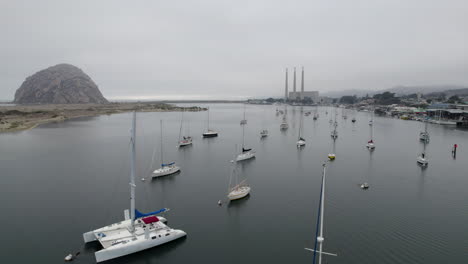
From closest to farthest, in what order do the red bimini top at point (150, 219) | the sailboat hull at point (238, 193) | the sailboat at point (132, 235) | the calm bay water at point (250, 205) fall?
the sailboat at point (132, 235), the calm bay water at point (250, 205), the red bimini top at point (150, 219), the sailboat hull at point (238, 193)

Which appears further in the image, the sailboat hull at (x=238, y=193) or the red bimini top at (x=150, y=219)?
the sailboat hull at (x=238, y=193)

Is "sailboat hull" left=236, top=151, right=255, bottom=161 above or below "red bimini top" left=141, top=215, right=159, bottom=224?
above

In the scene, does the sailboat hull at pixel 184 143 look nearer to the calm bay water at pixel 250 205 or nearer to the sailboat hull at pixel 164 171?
the calm bay water at pixel 250 205

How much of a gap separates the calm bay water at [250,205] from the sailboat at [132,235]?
Answer: 63 centimetres

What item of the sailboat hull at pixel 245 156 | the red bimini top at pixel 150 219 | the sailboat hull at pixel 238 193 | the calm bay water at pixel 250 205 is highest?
the sailboat hull at pixel 245 156

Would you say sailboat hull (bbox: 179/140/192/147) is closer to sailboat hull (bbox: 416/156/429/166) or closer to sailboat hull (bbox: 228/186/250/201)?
sailboat hull (bbox: 228/186/250/201)

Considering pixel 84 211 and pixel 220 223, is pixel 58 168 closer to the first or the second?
pixel 84 211

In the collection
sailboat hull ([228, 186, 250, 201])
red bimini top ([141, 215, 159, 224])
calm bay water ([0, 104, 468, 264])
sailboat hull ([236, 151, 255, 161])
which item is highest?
sailboat hull ([236, 151, 255, 161])

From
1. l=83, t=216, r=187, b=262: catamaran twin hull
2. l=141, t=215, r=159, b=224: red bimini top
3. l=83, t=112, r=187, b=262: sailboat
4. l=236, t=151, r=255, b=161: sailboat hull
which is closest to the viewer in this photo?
l=83, t=216, r=187, b=262: catamaran twin hull

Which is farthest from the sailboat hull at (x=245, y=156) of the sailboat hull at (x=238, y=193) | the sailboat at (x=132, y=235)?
the sailboat at (x=132, y=235)

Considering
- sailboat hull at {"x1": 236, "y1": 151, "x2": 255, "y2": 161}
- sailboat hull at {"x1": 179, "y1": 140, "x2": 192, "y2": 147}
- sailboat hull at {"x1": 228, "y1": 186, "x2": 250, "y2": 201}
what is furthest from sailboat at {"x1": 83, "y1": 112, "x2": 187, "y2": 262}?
Answer: sailboat hull at {"x1": 179, "y1": 140, "x2": 192, "y2": 147}

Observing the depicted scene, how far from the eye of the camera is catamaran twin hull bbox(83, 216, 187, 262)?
16578 millimetres

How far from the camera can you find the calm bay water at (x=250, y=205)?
17.8 m

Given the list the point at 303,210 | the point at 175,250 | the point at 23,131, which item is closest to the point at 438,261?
the point at 303,210
